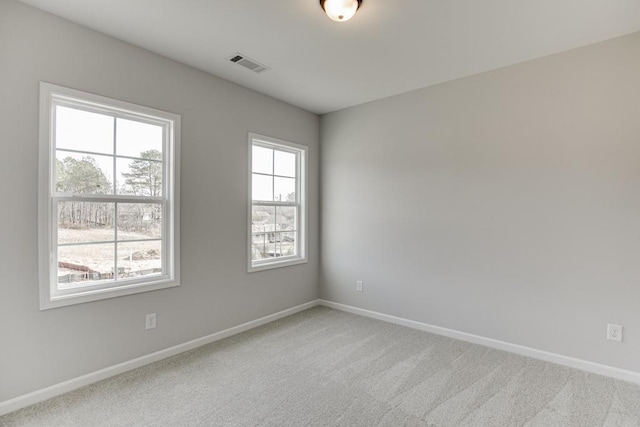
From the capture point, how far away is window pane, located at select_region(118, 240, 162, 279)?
2.61 meters

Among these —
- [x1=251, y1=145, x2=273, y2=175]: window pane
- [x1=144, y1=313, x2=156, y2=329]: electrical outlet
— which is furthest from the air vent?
[x1=144, y1=313, x2=156, y2=329]: electrical outlet

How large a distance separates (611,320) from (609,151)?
1.34m

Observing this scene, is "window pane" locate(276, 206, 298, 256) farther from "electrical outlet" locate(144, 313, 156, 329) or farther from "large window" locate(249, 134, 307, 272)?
"electrical outlet" locate(144, 313, 156, 329)

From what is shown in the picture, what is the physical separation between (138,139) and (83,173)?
51 centimetres

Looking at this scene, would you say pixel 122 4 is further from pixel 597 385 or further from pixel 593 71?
pixel 597 385

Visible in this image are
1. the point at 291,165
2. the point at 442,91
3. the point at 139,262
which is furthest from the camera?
the point at 291,165

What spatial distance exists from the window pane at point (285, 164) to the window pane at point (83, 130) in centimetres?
183

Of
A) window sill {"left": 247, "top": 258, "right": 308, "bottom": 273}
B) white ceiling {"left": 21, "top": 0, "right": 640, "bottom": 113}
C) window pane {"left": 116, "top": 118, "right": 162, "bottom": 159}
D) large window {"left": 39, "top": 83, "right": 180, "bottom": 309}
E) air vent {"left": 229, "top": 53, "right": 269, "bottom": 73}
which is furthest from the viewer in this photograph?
window sill {"left": 247, "top": 258, "right": 308, "bottom": 273}

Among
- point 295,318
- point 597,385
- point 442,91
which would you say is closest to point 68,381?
point 295,318

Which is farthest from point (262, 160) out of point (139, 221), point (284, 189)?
point (139, 221)

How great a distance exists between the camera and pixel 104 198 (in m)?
2.48

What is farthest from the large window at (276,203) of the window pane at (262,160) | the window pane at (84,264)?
the window pane at (84,264)

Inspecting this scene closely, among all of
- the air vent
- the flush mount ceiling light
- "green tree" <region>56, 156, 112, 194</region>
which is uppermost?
the air vent

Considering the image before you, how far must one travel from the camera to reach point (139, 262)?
2.71m
